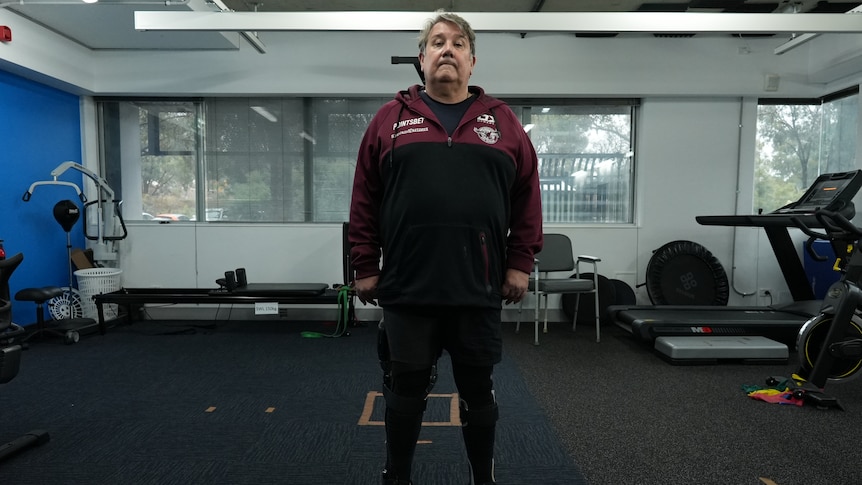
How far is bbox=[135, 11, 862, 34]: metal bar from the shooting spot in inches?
119

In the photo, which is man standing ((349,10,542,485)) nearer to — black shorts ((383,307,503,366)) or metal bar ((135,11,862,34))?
black shorts ((383,307,503,366))

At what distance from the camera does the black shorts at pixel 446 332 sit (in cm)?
128

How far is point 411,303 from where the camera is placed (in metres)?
1.24

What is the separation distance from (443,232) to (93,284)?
3.96 meters

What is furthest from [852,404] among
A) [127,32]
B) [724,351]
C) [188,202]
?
[127,32]

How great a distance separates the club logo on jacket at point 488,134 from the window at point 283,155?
3.38 metres

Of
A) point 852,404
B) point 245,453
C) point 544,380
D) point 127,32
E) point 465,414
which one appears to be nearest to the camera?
point 465,414

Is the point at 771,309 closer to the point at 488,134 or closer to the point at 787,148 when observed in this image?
the point at 787,148

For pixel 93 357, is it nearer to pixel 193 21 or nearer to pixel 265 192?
pixel 265 192

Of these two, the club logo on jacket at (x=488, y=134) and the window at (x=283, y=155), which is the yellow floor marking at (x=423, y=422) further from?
the window at (x=283, y=155)

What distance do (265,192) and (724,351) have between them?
12.8 feet

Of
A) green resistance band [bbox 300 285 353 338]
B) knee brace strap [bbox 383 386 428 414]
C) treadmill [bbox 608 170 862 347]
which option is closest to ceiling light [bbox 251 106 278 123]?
green resistance band [bbox 300 285 353 338]

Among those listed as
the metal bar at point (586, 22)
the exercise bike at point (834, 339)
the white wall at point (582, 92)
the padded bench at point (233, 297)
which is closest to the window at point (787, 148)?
the white wall at point (582, 92)

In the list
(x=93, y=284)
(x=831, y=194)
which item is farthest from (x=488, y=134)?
(x=93, y=284)
